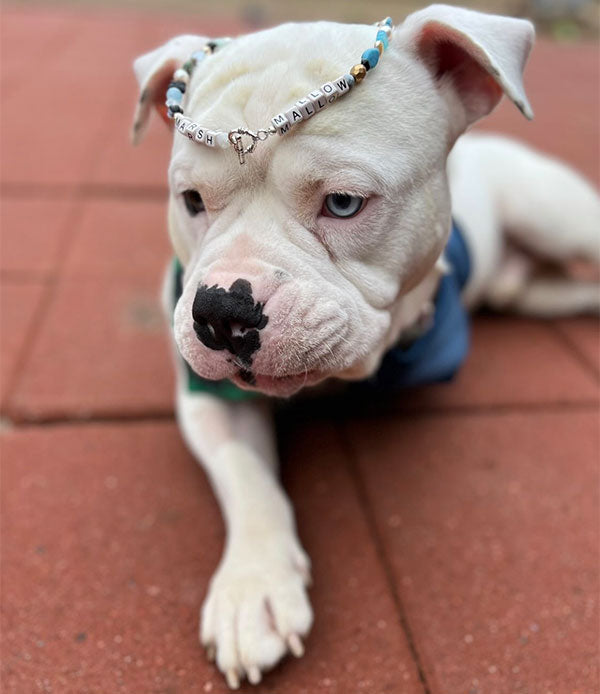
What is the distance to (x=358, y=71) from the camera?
1118 millimetres

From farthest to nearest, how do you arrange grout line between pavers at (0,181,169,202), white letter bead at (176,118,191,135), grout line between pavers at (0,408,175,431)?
grout line between pavers at (0,181,169,202) → grout line between pavers at (0,408,175,431) → white letter bead at (176,118,191,135)

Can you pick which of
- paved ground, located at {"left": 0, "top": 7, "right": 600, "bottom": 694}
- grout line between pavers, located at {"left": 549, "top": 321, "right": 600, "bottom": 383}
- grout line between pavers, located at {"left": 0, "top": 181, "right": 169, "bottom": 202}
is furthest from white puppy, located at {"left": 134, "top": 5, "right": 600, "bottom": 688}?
grout line between pavers, located at {"left": 0, "top": 181, "right": 169, "bottom": 202}

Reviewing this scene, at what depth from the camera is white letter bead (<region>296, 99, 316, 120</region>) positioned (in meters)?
1.09

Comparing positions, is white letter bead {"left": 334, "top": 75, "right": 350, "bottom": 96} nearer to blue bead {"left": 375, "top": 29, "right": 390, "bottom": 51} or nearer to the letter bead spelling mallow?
the letter bead spelling mallow

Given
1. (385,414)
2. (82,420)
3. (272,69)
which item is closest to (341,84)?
(272,69)

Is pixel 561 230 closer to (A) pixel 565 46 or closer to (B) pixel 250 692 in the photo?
(B) pixel 250 692

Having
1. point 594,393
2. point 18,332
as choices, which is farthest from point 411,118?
point 18,332

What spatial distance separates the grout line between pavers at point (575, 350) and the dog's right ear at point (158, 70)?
145cm

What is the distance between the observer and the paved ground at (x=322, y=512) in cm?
121

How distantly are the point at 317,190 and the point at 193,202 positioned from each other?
27cm

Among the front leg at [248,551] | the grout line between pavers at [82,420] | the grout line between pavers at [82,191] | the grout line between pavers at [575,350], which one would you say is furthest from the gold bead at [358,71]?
the grout line between pavers at [82,191]

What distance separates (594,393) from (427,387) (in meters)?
0.50

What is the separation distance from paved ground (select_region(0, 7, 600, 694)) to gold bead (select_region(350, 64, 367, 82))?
0.92 m

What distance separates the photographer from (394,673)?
47.0 inches
